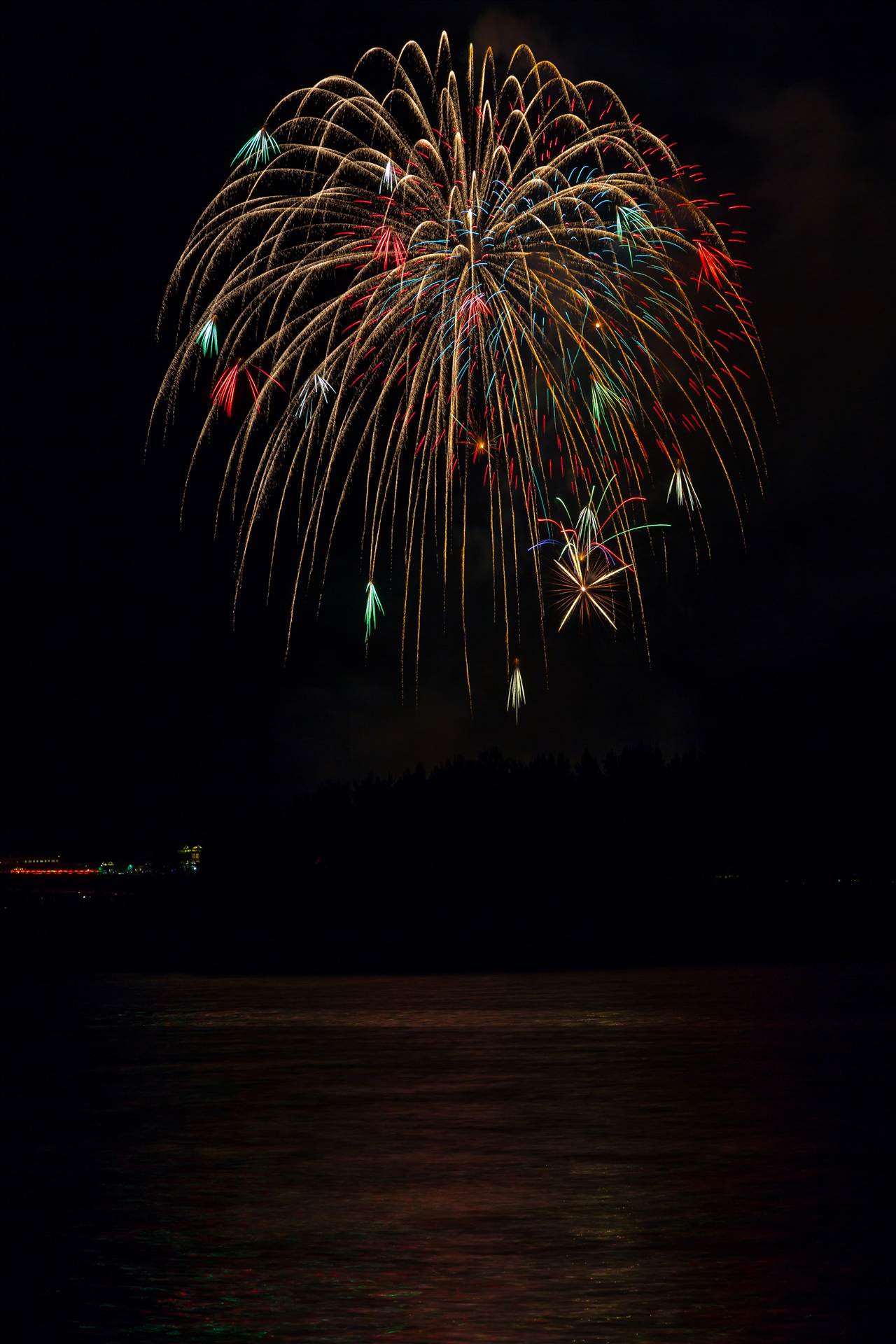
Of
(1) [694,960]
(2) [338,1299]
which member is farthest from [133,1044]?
(1) [694,960]

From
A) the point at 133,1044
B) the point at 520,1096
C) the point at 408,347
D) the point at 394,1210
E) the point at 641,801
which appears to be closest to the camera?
the point at 394,1210

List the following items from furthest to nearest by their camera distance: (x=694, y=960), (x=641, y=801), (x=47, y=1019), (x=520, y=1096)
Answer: (x=641, y=801) < (x=694, y=960) < (x=47, y=1019) < (x=520, y=1096)

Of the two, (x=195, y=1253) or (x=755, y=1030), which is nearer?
(x=195, y=1253)

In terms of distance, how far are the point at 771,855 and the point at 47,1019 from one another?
61.7 metres

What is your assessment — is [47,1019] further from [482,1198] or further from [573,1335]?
[573,1335]

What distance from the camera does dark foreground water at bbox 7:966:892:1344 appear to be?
9.44m

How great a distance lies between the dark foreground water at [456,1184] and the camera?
9.44m

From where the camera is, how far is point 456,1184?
13758 millimetres

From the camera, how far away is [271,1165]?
15.0m

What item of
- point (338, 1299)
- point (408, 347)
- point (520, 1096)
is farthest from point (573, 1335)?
point (408, 347)

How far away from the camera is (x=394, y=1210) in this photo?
12688 millimetres

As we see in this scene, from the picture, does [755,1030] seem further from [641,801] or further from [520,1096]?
[641,801]

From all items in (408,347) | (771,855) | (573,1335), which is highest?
(408,347)

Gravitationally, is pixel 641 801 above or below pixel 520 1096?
above
